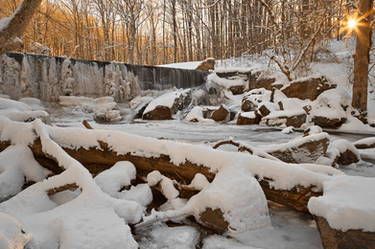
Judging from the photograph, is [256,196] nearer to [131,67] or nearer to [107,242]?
[107,242]

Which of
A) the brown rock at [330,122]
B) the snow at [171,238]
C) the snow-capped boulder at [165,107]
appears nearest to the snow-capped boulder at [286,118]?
the brown rock at [330,122]

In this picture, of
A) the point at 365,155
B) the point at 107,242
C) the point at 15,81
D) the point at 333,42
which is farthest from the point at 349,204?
the point at 333,42

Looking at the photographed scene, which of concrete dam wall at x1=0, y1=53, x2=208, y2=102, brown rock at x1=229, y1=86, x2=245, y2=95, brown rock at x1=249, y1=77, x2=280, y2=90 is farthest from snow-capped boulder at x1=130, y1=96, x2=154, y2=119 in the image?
brown rock at x1=249, y1=77, x2=280, y2=90

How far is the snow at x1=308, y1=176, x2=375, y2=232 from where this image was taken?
1.31 meters

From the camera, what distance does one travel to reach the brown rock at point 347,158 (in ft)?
12.6

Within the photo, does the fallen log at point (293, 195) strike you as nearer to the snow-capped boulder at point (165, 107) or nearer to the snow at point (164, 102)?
the snow-capped boulder at point (165, 107)

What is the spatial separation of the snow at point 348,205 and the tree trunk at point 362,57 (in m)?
7.88

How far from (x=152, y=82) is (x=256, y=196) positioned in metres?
12.6

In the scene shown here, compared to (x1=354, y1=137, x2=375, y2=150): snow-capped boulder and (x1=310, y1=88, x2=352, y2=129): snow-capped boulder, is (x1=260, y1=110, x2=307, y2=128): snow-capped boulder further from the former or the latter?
(x1=354, y1=137, x2=375, y2=150): snow-capped boulder

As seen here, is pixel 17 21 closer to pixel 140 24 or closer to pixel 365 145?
pixel 365 145

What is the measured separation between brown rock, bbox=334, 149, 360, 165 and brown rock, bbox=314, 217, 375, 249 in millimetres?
3013

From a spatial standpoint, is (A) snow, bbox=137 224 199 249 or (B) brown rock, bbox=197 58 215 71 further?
(B) brown rock, bbox=197 58 215 71

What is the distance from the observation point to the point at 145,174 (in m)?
2.62

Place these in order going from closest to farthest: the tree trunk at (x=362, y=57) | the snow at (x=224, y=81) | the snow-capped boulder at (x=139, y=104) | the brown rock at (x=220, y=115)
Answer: the tree trunk at (x=362, y=57), the brown rock at (x=220, y=115), the snow-capped boulder at (x=139, y=104), the snow at (x=224, y=81)
